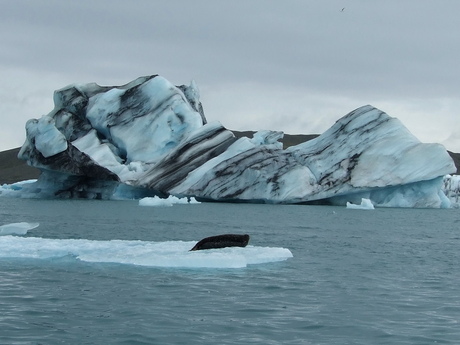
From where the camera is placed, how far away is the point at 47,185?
157ft

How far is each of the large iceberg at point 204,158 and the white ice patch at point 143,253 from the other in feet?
83.1

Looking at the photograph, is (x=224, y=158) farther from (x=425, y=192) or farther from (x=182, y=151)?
(x=425, y=192)

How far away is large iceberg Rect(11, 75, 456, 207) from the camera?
41.8 m

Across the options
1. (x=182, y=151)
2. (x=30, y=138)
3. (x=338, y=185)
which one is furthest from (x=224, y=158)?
(x=30, y=138)

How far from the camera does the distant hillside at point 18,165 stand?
109 meters

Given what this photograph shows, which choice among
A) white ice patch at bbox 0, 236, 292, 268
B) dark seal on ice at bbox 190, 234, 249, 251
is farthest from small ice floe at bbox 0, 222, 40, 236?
dark seal on ice at bbox 190, 234, 249, 251

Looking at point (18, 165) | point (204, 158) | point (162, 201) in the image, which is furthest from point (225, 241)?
point (18, 165)

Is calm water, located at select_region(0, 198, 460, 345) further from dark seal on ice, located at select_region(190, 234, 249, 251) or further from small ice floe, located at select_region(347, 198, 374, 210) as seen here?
small ice floe, located at select_region(347, 198, 374, 210)

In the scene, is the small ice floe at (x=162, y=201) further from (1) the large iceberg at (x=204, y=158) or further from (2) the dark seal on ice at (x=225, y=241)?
(2) the dark seal on ice at (x=225, y=241)

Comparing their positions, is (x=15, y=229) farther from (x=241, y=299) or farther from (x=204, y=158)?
(x=204, y=158)

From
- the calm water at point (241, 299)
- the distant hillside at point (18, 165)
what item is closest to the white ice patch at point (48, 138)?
the calm water at point (241, 299)

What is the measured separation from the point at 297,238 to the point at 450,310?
38.7ft

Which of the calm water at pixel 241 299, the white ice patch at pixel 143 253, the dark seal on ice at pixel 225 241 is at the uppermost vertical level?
the dark seal on ice at pixel 225 241

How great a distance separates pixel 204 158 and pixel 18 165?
284 ft
